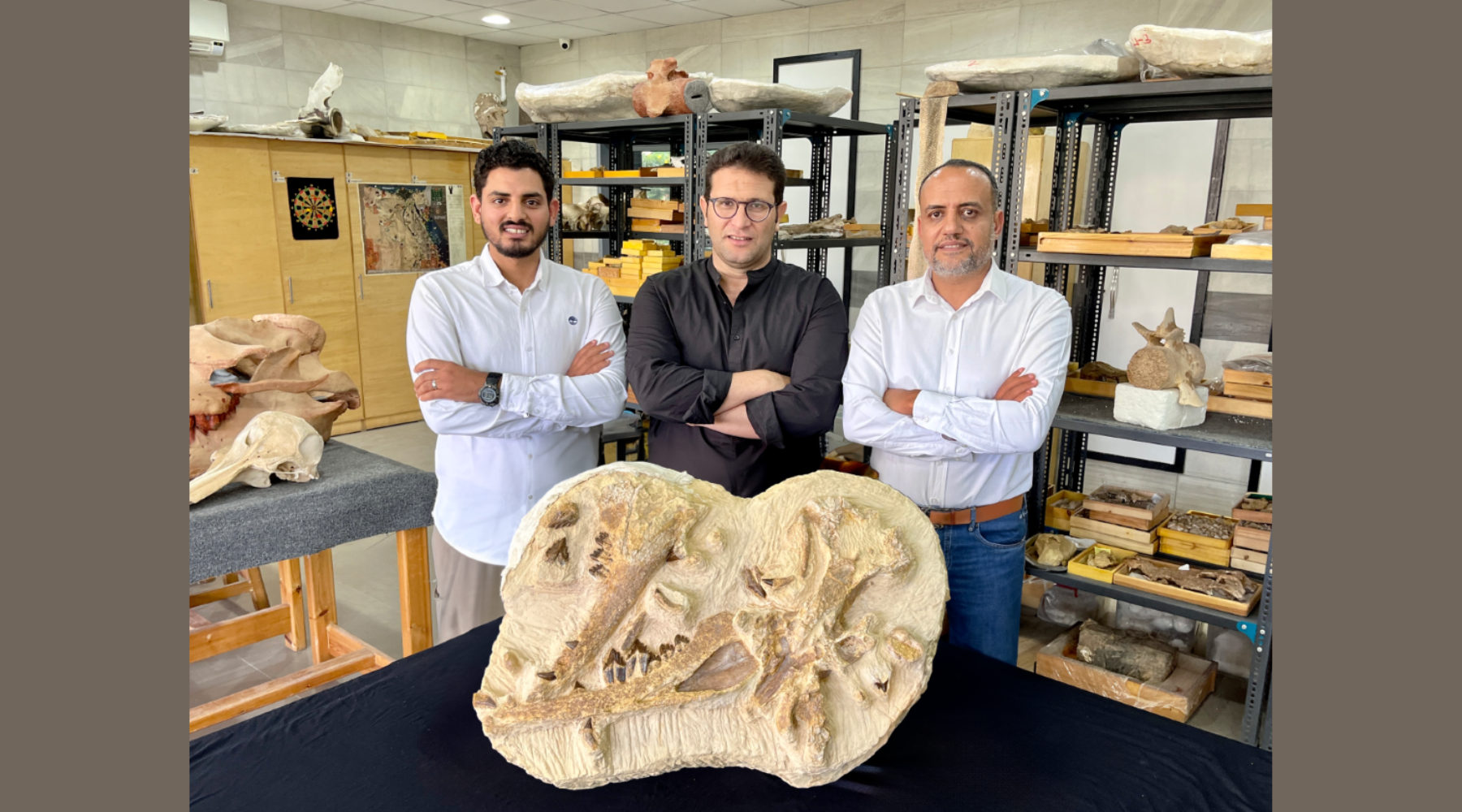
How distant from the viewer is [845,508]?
1.67 m

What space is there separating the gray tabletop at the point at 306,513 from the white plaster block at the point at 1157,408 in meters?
2.53

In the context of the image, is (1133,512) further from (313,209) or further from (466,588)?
(313,209)

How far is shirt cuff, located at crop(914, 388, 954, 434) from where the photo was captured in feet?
7.79

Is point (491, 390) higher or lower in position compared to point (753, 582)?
higher

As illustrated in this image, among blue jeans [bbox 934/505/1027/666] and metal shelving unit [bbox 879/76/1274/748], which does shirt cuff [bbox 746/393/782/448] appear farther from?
metal shelving unit [bbox 879/76/1274/748]

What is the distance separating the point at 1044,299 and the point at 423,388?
1.72 meters

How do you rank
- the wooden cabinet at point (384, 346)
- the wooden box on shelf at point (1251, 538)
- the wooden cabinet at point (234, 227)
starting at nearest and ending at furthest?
the wooden box on shelf at point (1251, 538) → the wooden cabinet at point (234, 227) → the wooden cabinet at point (384, 346)

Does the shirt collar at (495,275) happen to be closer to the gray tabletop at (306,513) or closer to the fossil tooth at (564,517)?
the gray tabletop at (306,513)

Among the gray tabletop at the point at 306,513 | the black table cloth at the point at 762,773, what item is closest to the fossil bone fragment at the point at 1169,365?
the black table cloth at the point at 762,773

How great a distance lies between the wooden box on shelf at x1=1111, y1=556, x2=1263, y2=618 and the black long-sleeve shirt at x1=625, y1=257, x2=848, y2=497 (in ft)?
4.99

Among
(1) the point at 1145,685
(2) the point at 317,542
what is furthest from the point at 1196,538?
(2) the point at 317,542

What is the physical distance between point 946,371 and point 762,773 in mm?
1286

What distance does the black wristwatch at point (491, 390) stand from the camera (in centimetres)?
239

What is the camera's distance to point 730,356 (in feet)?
8.50
